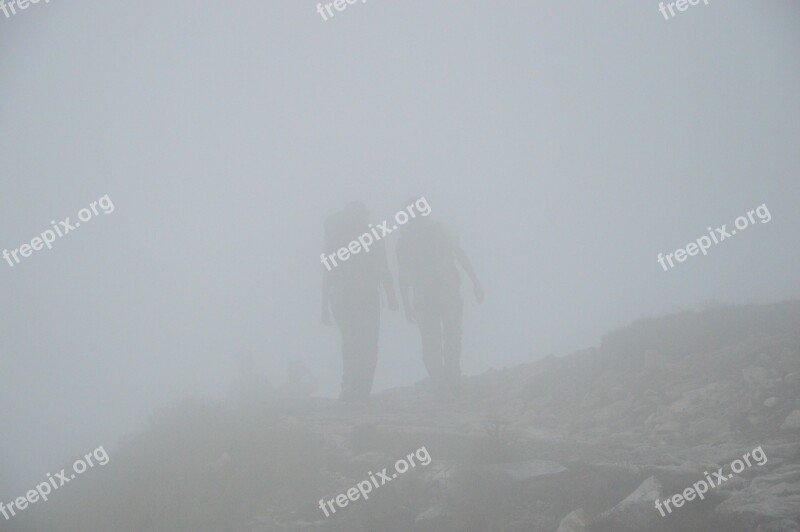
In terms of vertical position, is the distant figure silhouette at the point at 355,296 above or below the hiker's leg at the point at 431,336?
above

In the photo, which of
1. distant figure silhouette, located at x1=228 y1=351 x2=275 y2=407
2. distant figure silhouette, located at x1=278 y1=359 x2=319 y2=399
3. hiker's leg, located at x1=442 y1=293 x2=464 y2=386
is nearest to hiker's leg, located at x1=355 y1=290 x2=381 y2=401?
hiker's leg, located at x1=442 y1=293 x2=464 y2=386

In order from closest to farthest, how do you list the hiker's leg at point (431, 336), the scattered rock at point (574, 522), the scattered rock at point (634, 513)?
the scattered rock at point (634, 513) < the scattered rock at point (574, 522) < the hiker's leg at point (431, 336)

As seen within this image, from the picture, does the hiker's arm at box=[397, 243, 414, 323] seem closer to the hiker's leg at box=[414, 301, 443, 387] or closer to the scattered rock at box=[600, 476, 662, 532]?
the hiker's leg at box=[414, 301, 443, 387]

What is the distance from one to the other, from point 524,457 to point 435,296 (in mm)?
8492

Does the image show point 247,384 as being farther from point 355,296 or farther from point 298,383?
point 355,296

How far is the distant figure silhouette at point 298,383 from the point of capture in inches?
896

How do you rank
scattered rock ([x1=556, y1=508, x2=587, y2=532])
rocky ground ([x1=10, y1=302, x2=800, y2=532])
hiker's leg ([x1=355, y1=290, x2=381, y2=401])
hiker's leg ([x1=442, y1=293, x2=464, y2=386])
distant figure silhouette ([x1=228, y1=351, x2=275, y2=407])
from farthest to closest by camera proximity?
distant figure silhouette ([x1=228, y1=351, x2=275, y2=407]), hiker's leg ([x1=442, y1=293, x2=464, y2=386]), hiker's leg ([x1=355, y1=290, x2=381, y2=401]), rocky ground ([x1=10, y1=302, x2=800, y2=532]), scattered rock ([x1=556, y1=508, x2=587, y2=532])

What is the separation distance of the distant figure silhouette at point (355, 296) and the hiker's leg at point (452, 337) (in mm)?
1521

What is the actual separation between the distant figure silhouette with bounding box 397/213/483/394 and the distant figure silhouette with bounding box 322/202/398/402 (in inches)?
34.9

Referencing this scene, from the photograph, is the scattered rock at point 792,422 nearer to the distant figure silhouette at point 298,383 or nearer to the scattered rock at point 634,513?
the scattered rock at point 634,513

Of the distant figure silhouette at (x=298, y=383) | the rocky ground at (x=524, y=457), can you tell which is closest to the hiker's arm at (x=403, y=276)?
the rocky ground at (x=524, y=457)

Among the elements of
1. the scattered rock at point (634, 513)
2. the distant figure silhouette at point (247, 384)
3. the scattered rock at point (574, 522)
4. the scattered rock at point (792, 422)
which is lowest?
the scattered rock at point (792, 422)

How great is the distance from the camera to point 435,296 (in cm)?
1584

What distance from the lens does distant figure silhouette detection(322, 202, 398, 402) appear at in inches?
584
